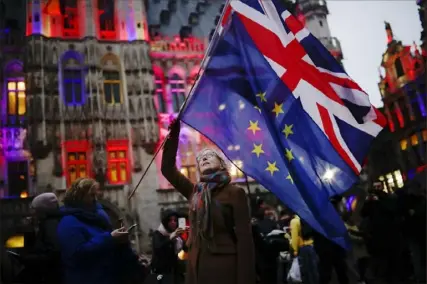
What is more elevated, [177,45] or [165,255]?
[177,45]

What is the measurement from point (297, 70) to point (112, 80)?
630 inches

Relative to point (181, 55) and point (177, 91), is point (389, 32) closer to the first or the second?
point (181, 55)

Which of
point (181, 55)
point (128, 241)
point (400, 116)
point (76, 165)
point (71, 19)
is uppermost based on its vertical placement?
point (71, 19)

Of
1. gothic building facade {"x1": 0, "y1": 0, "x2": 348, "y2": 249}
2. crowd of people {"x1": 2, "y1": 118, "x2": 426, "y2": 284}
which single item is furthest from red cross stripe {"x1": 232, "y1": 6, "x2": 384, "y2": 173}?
gothic building facade {"x1": 0, "y1": 0, "x2": 348, "y2": 249}

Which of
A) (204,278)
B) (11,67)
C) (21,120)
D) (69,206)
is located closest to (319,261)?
(204,278)

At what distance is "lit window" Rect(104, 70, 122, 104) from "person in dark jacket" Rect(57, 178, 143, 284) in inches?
635

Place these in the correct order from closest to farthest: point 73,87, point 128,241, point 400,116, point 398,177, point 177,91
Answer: point 128,241, point 73,87, point 177,91, point 398,177, point 400,116

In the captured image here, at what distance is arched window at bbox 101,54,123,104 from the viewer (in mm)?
18953

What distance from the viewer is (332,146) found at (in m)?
4.32

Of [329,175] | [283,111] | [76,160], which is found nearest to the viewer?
[329,175]

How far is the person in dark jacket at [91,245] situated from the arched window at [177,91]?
16.7m

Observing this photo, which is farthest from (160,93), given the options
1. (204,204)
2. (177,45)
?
(204,204)

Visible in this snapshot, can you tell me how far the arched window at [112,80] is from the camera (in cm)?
1895

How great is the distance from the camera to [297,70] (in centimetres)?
457
